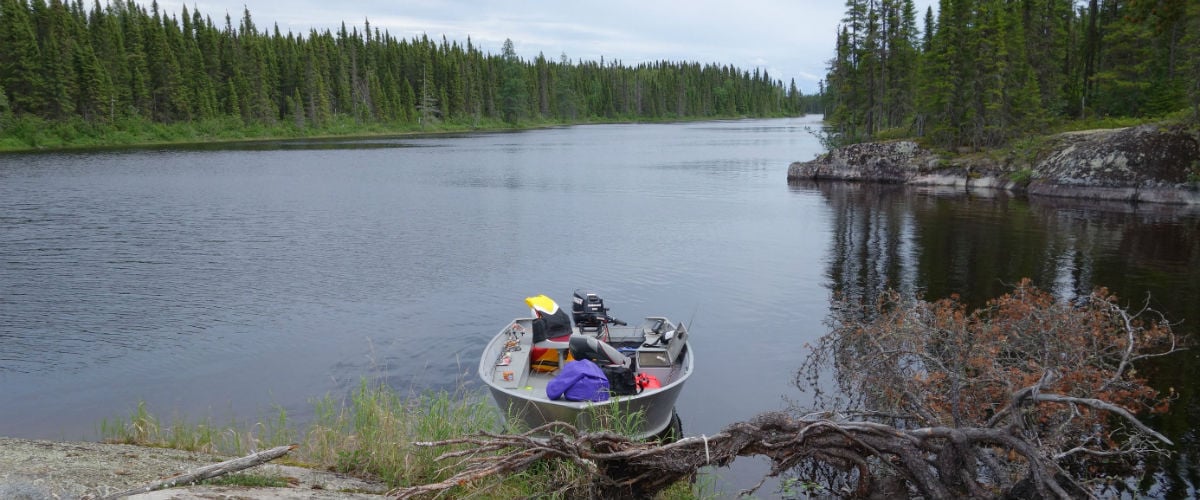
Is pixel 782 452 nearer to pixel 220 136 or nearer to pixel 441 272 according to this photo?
pixel 441 272

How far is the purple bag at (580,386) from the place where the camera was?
10.2 metres

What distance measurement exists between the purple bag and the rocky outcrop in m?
36.9

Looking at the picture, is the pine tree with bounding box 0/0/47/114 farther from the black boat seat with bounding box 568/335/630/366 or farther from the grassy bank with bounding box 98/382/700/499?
the black boat seat with bounding box 568/335/630/366

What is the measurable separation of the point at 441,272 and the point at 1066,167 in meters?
35.2

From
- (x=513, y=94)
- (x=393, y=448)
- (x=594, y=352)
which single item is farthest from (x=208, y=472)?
(x=513, y=94)

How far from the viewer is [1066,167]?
131 feet

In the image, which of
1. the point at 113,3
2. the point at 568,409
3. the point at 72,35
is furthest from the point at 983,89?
the point at 113,3

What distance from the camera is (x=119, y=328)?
1647cm

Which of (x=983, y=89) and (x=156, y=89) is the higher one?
(x=156, y=89)

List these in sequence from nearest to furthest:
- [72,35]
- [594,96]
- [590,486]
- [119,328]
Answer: [590,486]
[119,328]
[72,35]
[594,96]

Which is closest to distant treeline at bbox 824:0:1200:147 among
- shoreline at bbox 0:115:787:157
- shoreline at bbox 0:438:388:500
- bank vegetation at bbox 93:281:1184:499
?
bank vegetation at bbox 93:281:1184:499

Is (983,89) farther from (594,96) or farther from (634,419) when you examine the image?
(594,96)

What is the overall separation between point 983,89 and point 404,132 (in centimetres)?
8841

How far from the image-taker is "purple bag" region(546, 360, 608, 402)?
33.6ft
